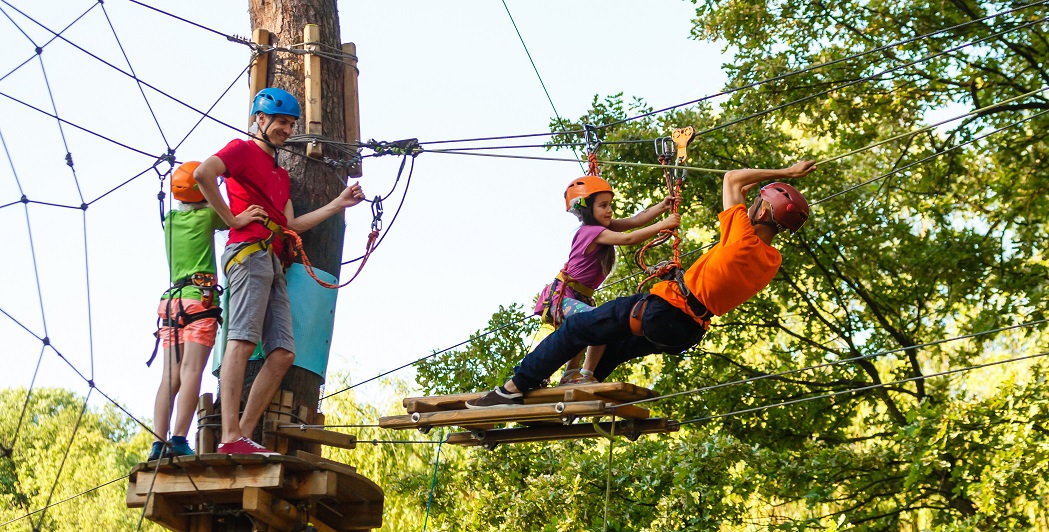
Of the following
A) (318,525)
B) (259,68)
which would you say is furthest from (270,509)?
(259,68)

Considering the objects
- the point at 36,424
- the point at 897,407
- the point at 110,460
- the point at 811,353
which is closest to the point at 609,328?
the point at 811,353

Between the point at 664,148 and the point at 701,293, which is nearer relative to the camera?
the point at 701,293

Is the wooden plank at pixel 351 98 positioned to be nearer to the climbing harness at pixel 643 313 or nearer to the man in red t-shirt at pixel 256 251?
the man in red t-shirt at pixel 256 251

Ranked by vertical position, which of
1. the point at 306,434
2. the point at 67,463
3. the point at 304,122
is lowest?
the point at 306,434

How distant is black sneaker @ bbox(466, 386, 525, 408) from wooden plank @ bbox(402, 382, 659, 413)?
0.10 ft

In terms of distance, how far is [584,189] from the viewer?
577cm

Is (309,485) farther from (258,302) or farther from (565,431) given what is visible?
(565,431)

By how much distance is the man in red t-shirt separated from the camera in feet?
17.9

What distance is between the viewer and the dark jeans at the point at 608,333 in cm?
519

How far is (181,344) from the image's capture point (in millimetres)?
5703

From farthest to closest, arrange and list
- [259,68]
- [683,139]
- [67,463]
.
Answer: [67,463], [259,68], [683,139]

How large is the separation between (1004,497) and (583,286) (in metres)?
4.86

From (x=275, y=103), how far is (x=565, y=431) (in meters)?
2.07

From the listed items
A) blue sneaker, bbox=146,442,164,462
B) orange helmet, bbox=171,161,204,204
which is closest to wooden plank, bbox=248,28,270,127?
orange helmet, bbox=171,161,204,204
